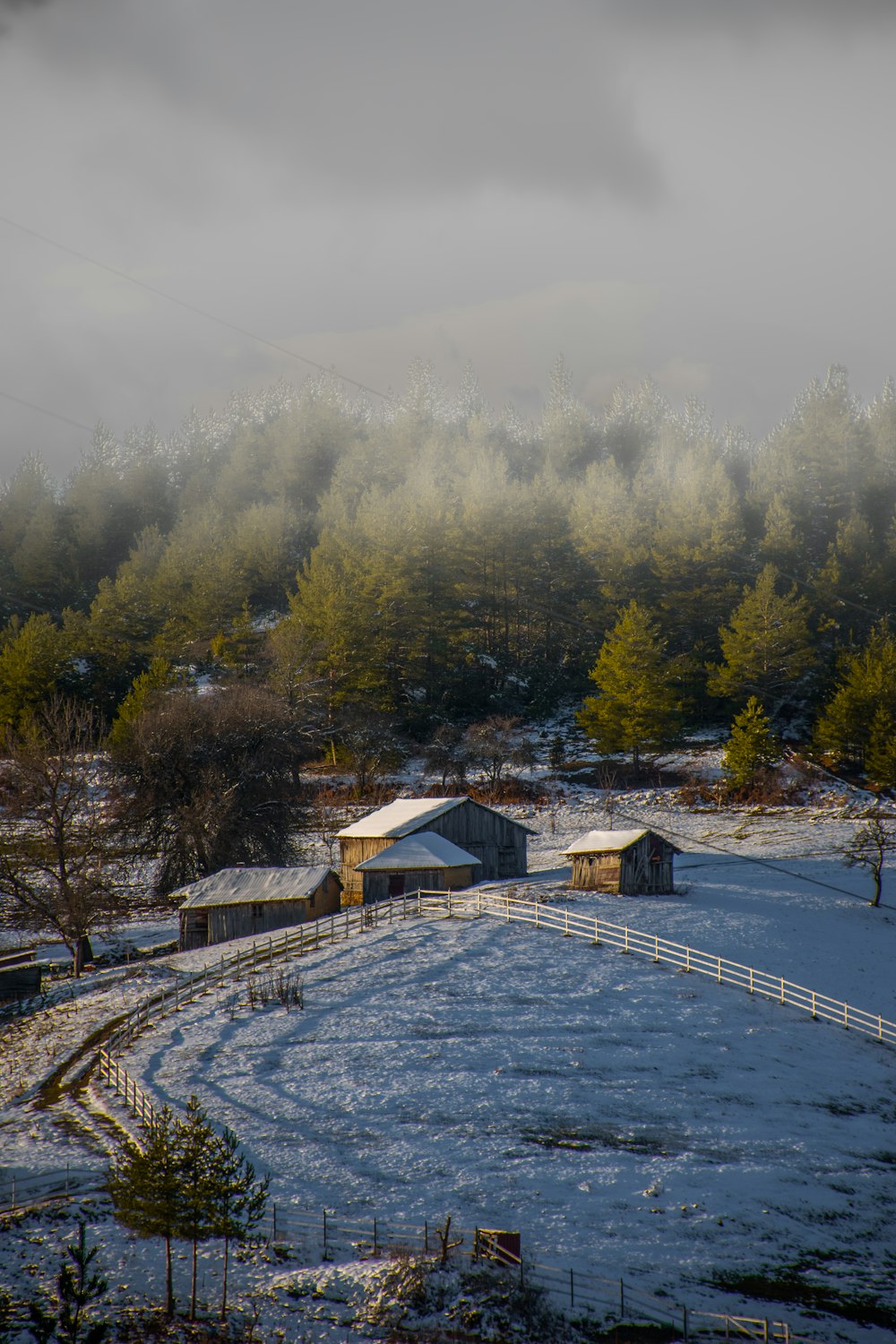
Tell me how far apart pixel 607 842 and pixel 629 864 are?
1.38 m

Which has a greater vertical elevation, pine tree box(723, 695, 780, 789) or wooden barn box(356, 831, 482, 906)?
pine tree box(723, 695, 780, 789)

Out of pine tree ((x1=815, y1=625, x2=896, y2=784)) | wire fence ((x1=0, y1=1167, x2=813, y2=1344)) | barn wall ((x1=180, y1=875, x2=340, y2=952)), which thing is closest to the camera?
wire fence ((x1=0, y1=1167, x2=813, y2=1344))

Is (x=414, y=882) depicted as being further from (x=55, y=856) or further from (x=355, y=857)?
(x=55, y=856)

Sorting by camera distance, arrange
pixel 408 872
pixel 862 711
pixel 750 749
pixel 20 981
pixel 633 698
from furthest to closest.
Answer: pixel 633 698 < pixel 862 711 < pixel 750 749 < pixel 408 872 < pixel 20 981

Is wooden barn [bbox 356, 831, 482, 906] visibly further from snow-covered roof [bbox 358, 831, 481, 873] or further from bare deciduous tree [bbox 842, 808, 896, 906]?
bare deciduous tree [bbox 842, 808, 896, 906]

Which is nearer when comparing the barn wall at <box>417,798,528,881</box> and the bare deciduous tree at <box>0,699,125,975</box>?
the bare deciduous tree at <box>0,699,125,975</box>

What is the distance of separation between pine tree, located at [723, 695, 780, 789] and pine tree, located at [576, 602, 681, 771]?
16.5 feet

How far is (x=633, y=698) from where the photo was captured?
65.2m

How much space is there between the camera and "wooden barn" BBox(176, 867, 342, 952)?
42.1 metres

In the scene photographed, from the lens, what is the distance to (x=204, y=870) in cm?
5022

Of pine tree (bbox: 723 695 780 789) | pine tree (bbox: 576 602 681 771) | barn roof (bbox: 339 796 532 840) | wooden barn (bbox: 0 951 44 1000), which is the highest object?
pine tree (bbox: 576 602 681 771)

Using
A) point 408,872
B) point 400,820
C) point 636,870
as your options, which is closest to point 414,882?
point 408,872

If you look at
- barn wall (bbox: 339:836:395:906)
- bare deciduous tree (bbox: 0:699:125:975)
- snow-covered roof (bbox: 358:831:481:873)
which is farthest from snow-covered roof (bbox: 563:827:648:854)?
bare deciduous tree (bbox: 0:699:125:975)

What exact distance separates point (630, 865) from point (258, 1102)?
24730mm
